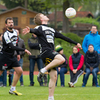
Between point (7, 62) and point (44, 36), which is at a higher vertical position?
point (44, 36)

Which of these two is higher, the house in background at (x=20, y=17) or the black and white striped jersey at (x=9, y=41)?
the house in background at (x=20, y=17)

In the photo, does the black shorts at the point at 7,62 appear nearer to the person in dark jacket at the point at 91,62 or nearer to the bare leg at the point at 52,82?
the bare leg at the point at 52,82

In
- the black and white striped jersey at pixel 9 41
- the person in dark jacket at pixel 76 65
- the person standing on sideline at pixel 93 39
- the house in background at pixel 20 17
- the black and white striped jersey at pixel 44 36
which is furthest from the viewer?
the house in background at pixel 20 17

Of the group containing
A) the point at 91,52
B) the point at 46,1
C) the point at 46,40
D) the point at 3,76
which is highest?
the point at 46,1

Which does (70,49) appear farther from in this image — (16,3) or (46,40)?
(16,3)

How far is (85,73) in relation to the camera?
11867 mm

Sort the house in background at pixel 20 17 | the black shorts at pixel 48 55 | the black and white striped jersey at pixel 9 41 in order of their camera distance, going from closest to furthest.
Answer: the black shorts at pixel 48 55, the black and white striped jersey at pixel 9 41, the house in background at pixel 20 17

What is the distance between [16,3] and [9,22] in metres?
43.1

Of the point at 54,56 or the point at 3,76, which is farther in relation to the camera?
the point at 3,76

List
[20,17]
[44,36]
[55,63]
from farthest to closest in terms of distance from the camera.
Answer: [20,17]
[44,36]
[55,63]

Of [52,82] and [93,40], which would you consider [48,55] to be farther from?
[93,40]

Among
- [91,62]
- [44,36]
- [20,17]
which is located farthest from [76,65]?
[20,17]

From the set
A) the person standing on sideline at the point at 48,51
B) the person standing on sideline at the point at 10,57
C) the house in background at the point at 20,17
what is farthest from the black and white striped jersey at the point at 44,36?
the house in background at the point at 20,17

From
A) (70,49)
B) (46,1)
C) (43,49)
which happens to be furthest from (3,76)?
(46,1)
